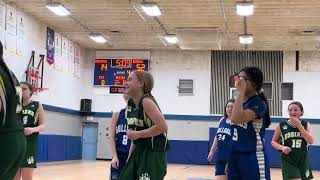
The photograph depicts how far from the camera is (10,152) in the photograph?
259 centimetres

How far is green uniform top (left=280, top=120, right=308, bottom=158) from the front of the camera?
25.1 ft

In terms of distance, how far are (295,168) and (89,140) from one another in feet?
65.1

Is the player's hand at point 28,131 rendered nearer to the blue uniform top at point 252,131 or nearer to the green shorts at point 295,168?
the blue uniform top at point 252,131

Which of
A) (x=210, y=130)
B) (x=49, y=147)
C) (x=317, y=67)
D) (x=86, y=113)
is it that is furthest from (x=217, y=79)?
(x=49, y=147)

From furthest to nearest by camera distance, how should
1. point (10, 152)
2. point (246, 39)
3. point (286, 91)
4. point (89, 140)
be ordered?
point (89, 140) → point (286, 91) → point (246, 39) → point (10, 152)

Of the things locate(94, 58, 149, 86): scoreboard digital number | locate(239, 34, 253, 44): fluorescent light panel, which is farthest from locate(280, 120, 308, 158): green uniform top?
locate(94, 58, 149, 86): scoreboard digital number

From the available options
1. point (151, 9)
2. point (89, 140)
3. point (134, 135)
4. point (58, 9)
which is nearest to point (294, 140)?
point (134, 135)

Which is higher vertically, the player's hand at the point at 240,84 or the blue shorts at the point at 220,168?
the player's hand at the point at 240,84

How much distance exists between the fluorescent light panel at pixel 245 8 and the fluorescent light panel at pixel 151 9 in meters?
2.72

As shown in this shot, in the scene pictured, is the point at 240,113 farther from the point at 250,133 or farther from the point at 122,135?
the point at 122,135

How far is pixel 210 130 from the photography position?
25500 millimetres

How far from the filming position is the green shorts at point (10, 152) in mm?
2566

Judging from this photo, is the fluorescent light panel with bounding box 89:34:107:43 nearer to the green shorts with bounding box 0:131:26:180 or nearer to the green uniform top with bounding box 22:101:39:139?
the green uniform top with bounding box 22:101:39:139

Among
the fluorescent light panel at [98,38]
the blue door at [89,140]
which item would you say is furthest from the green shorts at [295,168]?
the blue door at [89,140]
